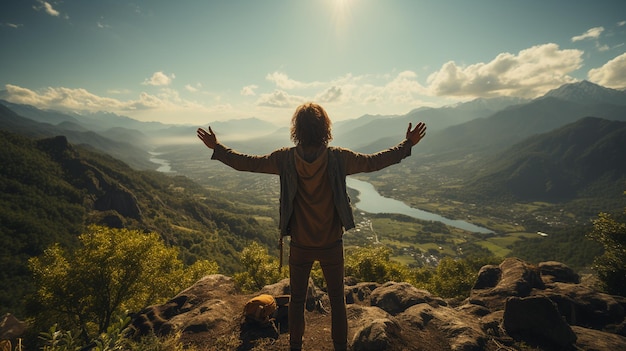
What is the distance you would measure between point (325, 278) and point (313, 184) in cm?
182

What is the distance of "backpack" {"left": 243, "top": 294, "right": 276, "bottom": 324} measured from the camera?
8.14 m

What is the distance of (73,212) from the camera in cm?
10738

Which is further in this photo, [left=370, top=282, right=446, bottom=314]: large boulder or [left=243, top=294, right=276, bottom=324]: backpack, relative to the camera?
[left=370, top=282, right=446, bottom=314]: large boulder

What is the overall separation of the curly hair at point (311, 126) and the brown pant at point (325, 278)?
6.20 ft

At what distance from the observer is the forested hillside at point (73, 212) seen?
86125 mm

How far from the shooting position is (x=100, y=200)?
124 meters

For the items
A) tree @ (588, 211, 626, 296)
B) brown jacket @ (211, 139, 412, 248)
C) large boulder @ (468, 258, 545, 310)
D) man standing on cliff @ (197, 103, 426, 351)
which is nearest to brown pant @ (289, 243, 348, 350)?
man standing on cliff @ (197, 103, 426, 351)

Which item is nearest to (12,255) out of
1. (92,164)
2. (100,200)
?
(100,200)

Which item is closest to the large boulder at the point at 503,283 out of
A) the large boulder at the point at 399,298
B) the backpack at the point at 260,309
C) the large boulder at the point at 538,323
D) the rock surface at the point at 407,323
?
the rock surface at the point at 407,323

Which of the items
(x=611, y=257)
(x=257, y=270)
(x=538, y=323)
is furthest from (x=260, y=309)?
(x=611, y=257)

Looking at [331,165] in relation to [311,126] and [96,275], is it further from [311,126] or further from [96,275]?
[96,275]

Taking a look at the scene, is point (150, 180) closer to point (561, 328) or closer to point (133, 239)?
point (133, 239)

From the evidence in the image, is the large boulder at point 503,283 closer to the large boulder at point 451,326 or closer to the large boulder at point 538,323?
the large boulder at point 451,326

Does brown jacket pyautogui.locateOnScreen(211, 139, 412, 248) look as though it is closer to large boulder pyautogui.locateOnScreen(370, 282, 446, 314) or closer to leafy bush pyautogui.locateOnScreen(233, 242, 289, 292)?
large boulder pyautogui.locateOnScreen(370, 282, 446, 314)
